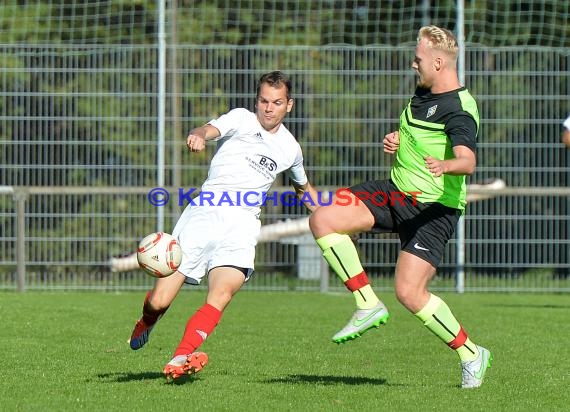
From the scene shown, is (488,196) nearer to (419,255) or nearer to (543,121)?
(543,121)

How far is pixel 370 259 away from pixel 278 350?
7.27 metres

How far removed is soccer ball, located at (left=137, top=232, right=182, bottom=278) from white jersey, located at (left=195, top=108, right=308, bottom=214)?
408mm

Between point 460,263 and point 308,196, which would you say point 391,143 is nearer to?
point 308,196

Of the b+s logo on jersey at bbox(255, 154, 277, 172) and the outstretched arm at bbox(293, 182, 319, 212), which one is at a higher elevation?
the b+s logo on jersey at bbox(255, 154, 277, 172)

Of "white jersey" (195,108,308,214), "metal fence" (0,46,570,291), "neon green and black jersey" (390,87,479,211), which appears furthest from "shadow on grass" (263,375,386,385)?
"metal fence" (0,46,570,291)

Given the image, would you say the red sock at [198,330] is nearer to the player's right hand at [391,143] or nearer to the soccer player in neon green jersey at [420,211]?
the soccer player in neon green jersey at [420,211]

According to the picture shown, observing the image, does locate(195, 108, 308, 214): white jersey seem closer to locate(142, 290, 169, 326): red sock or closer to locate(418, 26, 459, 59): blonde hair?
locate(142, 290, 169, 326): red sock

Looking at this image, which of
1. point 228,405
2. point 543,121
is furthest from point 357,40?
point 228,405

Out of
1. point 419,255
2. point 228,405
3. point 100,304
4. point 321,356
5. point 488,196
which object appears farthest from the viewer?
point 488,196

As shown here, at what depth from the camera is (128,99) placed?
54.6 ft

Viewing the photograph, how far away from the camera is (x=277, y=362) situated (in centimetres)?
884

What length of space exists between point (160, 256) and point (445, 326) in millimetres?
1767

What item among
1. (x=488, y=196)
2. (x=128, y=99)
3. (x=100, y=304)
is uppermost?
(x=128, y=99)

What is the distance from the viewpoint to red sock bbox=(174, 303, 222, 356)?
286 inches
